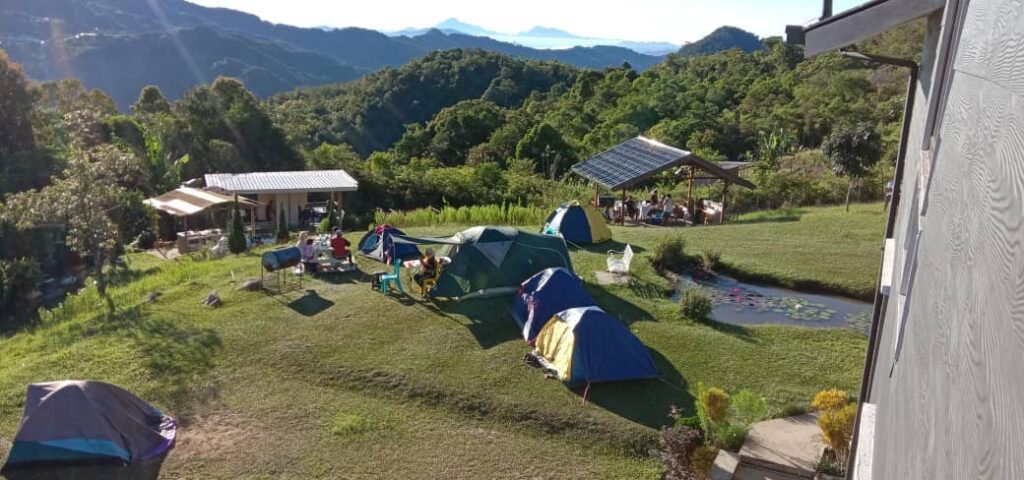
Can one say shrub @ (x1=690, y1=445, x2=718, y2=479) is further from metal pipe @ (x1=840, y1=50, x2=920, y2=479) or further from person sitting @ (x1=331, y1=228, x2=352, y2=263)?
person sitting @ (x1=331, y1=228, x2=352, y2=263)

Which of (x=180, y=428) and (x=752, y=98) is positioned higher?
(x=752, y=98)

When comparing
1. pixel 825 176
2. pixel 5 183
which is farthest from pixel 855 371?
pixel 5 183

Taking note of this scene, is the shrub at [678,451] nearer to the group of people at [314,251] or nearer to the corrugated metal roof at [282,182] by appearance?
the group of people at [314,251]

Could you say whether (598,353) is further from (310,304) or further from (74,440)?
(74,440)

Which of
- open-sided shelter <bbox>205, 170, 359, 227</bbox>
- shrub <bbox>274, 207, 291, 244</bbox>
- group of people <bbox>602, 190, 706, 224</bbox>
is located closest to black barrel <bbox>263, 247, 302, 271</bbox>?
shrub <bbox>274, 207, 291, 244</bbox>

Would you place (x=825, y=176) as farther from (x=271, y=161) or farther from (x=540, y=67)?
(x=540, y=67)

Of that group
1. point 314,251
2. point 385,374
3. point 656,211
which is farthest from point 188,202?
point 656,211
